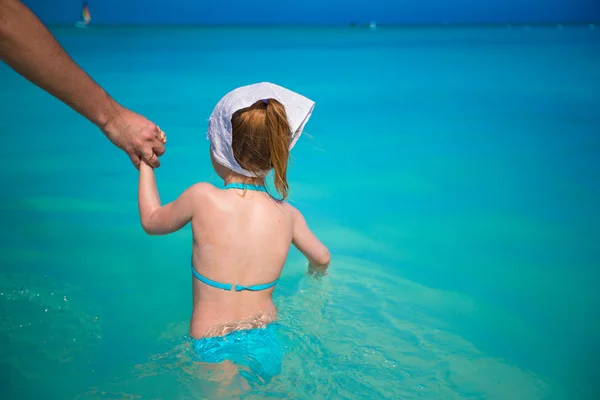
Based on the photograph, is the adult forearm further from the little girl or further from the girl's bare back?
the girl's bare back

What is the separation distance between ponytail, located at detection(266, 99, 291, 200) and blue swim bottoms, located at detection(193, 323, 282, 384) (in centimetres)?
51

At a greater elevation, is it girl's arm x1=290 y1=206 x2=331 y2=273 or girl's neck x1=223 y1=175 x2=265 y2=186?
girl's neck x1=223 y1=175 x2=265 y2=186

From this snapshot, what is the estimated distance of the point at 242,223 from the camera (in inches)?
69.1

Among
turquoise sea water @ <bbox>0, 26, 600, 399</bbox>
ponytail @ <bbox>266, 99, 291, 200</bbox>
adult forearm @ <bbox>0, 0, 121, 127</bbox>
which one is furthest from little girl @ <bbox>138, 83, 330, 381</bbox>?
adult forearm @ <bbox>0, 0, 121, 127</bbox>

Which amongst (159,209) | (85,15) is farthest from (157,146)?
(85,15)

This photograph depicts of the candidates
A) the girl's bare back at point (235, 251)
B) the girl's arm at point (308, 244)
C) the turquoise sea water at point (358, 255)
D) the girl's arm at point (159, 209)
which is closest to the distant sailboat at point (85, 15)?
the turquoise sea water at point (358, 255)

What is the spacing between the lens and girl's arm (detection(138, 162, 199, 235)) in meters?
1.76

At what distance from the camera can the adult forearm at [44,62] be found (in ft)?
5.49

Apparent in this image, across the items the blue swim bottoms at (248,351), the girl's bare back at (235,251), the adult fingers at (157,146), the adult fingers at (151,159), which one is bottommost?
the blue swim bottoms at (248,351)

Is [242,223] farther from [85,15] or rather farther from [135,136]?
[85,15]

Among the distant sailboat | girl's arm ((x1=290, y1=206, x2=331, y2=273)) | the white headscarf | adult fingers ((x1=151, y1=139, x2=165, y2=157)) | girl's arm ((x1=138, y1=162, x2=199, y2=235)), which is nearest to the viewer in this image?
the white headscarf

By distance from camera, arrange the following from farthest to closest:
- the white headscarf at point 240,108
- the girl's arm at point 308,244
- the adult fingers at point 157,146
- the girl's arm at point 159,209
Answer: the adult fingers at point 157,146, the girl's arm at point 308,244, the girl's arm at point 159,209, the white headscarf at point 240,108

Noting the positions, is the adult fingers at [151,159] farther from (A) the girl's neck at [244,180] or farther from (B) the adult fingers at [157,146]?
(A) the girl's neck at [244,180]

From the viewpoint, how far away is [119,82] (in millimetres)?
6820
